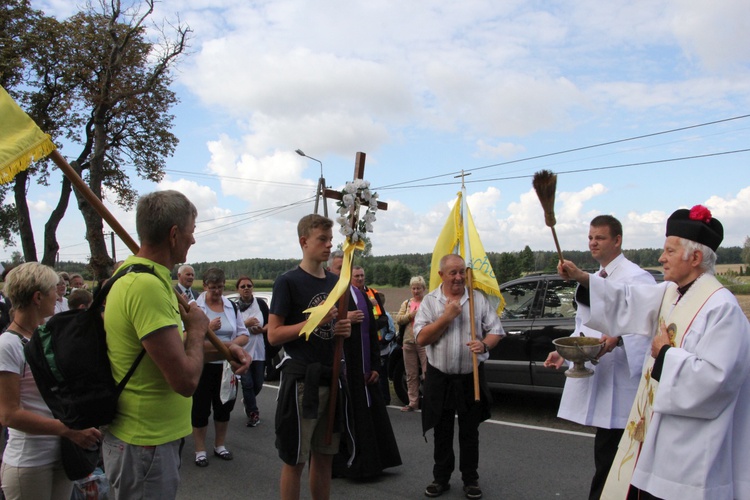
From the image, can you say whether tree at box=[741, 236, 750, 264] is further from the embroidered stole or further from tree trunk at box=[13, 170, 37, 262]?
tree trunk at box=[13, 170, 37, 262]

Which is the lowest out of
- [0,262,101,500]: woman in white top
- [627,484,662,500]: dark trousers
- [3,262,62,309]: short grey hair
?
[627,484,662,500]: dark trousers

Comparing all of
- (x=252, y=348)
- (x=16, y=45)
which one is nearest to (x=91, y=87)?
(x=16, y=45)

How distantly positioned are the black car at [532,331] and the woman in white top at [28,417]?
5407mm

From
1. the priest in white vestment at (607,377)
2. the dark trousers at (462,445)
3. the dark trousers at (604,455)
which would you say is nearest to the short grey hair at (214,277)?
the dark trousers at (462,445)

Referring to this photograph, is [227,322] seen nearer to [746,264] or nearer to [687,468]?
[687,468]

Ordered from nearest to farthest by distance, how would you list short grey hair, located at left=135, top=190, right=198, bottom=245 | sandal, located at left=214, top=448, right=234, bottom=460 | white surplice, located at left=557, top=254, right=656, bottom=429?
1. short grey hair, located at left=135, top=190, right=198, bottom=245
2. white surplice, located at left=557, top=254, right=656, bottom=429
3. sandal, located at left=214, top=448, right=234, bottom=460

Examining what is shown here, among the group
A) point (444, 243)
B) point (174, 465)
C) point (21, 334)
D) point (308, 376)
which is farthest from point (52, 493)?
point (444, 243)

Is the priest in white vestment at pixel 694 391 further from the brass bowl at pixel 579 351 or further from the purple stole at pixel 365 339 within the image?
the purple stole at pixel 365 339

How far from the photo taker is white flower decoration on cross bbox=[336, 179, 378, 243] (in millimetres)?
4008

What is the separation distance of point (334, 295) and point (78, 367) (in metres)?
1.71

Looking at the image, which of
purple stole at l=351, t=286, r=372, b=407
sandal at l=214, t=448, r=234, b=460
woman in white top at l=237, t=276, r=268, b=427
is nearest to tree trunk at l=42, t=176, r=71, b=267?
woman in white top at l=237, t=276, r=268, b=427

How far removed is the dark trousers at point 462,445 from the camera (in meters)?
4.71

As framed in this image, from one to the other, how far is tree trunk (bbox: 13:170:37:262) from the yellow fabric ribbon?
68.4ft

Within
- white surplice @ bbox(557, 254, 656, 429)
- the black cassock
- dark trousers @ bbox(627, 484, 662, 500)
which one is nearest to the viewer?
dark trousers @ bbox(627, 484, 662, 500)
